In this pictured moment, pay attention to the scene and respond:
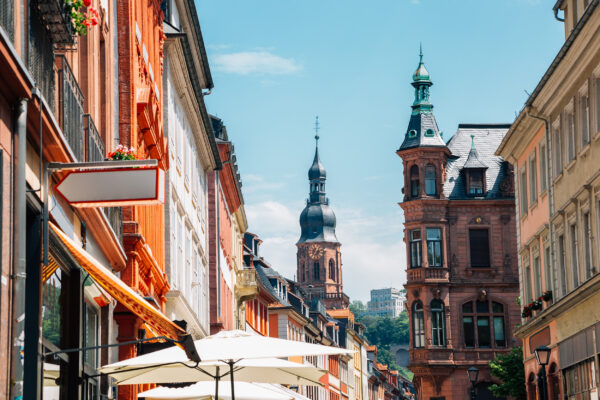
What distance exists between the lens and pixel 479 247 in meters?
63.3

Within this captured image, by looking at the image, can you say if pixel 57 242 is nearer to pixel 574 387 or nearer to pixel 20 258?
pixel 20 258

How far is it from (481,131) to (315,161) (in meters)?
117

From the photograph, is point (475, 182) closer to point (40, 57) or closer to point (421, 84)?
point (421, 84)

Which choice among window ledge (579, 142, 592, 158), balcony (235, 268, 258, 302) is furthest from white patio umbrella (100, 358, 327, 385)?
balcony (235, 268, 258, 302)

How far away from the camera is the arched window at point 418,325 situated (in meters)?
61.8

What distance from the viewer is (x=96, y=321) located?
54.4 feet

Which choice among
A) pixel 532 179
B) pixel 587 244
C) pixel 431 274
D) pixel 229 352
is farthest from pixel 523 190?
pixel 229 352

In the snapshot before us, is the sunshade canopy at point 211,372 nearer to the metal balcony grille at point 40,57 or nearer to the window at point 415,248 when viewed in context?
the metal balcony grille at point 40,57

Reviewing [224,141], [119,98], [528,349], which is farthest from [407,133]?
[119,98]

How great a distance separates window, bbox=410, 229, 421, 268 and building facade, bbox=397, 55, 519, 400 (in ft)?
0.18

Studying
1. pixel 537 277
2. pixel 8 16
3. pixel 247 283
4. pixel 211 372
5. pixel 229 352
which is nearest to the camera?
pixel 8 16

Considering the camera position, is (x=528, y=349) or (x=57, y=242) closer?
(x=57, y=242)

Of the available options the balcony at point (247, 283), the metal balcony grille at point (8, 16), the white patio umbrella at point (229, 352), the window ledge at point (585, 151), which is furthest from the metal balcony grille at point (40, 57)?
the balcony at point (247, 283)

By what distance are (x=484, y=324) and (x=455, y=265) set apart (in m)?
3.56
